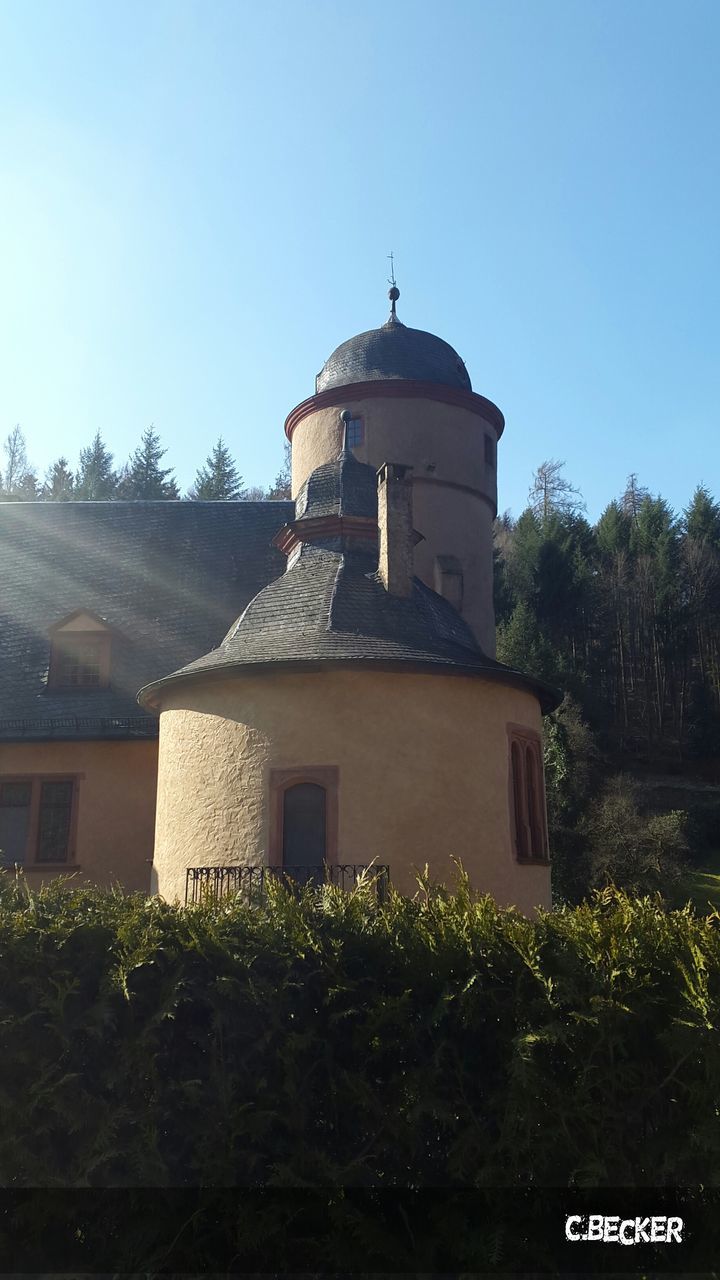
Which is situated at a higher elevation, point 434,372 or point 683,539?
point 683,539

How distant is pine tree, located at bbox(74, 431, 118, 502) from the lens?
70625mm

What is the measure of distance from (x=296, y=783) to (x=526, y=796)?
4.23 meters

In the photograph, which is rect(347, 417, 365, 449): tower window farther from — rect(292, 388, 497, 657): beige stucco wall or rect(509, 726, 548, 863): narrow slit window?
rect(509, 726, 548, 863): narrow slit window

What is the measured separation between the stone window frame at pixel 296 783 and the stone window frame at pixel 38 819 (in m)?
6.07

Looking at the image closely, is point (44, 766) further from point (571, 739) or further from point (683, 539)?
point (683, 539)

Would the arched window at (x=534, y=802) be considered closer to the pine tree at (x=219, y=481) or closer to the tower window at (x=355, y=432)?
the tower window at (x=355, y=432)

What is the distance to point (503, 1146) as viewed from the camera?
703 centimetres

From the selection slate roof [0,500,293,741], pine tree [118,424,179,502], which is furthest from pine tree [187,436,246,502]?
slate roof [0,500,293,741]

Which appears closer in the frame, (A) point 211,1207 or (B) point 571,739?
(A) point 211,1207

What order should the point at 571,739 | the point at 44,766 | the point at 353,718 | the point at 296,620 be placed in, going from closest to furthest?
the point at 353,718
the point at 296,620
the point at 44,766
the point at 571,739

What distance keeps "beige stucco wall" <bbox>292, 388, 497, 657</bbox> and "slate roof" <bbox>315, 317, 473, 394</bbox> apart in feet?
1.92

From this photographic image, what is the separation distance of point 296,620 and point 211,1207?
10210 millimetres

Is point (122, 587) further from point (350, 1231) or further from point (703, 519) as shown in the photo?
point (703, 519)

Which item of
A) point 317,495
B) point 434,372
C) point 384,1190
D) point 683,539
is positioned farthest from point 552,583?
point 384,1190
